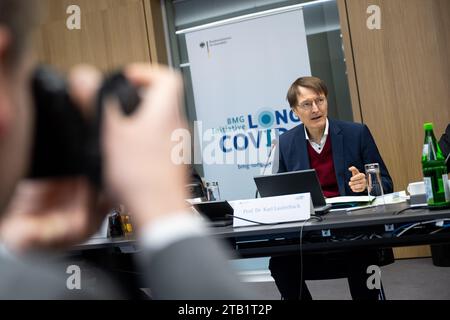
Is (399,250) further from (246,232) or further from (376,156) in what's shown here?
(246,232)

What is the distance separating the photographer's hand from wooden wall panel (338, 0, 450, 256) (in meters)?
4.15

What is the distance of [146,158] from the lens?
32 cm

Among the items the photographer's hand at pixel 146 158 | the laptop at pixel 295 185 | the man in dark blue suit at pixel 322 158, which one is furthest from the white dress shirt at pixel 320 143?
the photographer's hand at pixel 146 158

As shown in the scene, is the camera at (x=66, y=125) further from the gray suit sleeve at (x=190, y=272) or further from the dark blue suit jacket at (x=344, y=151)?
the dark blue suit jacket at (x=344, y=151)

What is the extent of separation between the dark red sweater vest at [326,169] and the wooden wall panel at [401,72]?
1.63 m

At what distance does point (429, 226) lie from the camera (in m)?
2.05

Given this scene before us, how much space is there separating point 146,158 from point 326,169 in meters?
2.62

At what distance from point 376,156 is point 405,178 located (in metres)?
1.61

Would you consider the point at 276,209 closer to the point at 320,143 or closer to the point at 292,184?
the point at 292,184

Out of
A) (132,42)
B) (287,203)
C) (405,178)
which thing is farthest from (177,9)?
(287,203)

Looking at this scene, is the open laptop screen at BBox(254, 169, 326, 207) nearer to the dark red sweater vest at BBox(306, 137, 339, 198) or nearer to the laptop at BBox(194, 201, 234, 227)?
the laptop at BBox(194, 201, 234, 227)

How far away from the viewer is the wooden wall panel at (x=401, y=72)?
165 inches

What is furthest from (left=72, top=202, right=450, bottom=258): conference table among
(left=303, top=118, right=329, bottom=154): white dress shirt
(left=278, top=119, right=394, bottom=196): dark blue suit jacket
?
(left=303, top=118, right=329, bottom=154): white dress shirt
